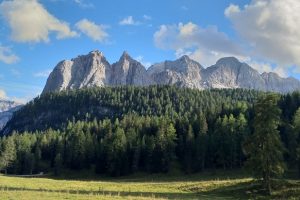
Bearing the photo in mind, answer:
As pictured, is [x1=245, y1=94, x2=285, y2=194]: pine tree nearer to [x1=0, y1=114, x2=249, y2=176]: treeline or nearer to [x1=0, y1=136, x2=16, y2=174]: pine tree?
[x1=0, y1=114, x2=249, y2=176]: treeline

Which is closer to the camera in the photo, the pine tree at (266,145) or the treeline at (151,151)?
the pine tree at (266,145)

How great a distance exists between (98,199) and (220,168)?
9058cm

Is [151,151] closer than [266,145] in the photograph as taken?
No

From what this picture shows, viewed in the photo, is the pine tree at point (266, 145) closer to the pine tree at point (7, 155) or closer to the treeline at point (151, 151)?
the treeline at point (151, 151)

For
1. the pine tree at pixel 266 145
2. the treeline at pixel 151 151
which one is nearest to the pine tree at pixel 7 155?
the treeline at pixel 151 151

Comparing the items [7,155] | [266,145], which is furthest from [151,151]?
[266,145]

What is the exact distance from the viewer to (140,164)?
452 feet

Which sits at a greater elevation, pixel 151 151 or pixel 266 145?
pixel 151 151

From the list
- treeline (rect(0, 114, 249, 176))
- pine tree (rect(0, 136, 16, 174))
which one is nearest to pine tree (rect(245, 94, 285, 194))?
treeline (rect(0, 114, 249, 176))

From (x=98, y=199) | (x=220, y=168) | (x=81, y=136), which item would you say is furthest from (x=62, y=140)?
(x=98, y=199)

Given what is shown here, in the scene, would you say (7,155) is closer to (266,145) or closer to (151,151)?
(151,151)

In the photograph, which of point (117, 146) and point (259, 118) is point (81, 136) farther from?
point (259, 118)

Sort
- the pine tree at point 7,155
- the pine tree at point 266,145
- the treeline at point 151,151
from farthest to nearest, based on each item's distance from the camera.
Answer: the pine tree at point 7,155, the treeline at point 151,151, the pine tree at point 266,145

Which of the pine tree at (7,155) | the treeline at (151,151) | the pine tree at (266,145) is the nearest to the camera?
the pine tree at (266,145)
